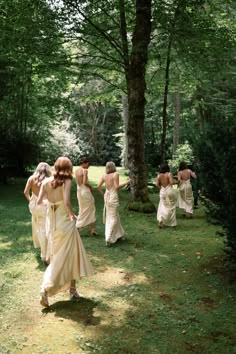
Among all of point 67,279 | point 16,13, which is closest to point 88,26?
point 16,13

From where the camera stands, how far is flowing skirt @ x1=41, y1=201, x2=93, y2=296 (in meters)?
6.28

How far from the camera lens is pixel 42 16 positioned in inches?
545

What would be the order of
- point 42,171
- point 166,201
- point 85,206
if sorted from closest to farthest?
1. point 42,171
2. point 85,206
3. point 166,201

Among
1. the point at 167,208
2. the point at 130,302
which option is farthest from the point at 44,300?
the point at 167,208

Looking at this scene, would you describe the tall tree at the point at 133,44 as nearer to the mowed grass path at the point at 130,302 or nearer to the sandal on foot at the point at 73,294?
the mowed grass path at the point at 130,302

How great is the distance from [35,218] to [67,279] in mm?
2747

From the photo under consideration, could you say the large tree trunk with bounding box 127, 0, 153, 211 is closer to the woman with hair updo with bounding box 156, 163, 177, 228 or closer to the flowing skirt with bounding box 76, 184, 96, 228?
the woman with hair updo with bounding box 156, 163, 177, 228

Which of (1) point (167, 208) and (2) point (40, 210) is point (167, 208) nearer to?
(1) point (167, 208)

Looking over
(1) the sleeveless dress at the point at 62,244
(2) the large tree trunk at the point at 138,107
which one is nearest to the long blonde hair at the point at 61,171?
(1) the sleeveless dress at the point at 62,244

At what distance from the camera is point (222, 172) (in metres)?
6.94

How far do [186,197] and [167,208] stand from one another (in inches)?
79.5

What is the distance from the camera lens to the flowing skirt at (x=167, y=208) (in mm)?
12242

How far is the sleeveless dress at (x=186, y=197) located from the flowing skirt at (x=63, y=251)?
322 inches

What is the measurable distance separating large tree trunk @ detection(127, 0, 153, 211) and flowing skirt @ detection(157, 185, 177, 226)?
1835 millimetres
